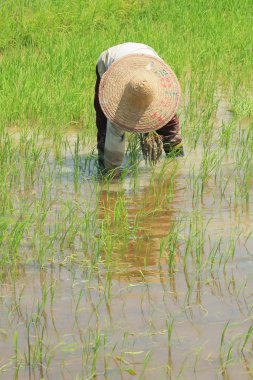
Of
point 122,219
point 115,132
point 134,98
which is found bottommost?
point 122,219

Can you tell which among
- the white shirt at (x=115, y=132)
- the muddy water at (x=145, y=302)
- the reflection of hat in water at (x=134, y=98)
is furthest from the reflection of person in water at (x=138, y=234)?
the reflection of hat in water at (x=134, y=98)

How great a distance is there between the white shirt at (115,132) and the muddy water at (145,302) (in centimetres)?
37

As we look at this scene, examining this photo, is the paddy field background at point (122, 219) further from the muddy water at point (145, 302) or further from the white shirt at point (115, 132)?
the white shirt at point (115, 132)

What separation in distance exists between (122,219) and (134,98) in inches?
29.2

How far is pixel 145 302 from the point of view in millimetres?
3947

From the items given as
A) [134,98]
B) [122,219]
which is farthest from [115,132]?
[122,219]

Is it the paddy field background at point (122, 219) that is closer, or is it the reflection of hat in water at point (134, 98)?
the paddy field background at point (122, 219)

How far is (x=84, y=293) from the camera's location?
404 centimetres

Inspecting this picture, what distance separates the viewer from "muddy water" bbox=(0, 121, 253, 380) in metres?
3.42

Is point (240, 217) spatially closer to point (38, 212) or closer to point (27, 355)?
point (38, 212)

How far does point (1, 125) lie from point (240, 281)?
109 inches

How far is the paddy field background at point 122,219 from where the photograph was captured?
353 cm

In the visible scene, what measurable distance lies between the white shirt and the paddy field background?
0.12 m

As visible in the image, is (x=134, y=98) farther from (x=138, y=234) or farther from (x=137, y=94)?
(x=138, y=234)
